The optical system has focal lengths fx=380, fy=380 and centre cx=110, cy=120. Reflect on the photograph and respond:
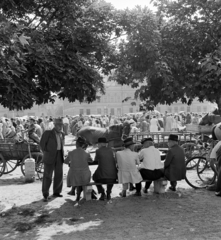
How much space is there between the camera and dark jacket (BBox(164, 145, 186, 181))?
8.27m

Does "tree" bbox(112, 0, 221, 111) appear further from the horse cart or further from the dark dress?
the horse cart

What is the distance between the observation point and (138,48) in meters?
8.95

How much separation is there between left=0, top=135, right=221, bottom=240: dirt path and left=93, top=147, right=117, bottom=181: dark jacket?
533mm

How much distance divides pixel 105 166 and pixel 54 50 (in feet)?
8.72

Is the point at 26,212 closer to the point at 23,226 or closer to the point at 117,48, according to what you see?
the point at 23,226

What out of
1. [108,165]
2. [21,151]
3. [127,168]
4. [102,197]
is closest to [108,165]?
[108,165]

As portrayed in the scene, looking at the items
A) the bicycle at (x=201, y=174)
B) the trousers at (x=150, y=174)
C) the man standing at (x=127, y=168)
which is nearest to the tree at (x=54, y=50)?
the man standing at (x=127, y=168)

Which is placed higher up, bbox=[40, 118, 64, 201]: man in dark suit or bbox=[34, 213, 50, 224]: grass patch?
bbox=[40, 118, 64, 201]: man in dark suit

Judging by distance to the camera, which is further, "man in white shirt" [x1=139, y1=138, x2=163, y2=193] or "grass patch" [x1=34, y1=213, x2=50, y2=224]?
"man in white shirt" [x1=139, y1=138, x2=163, y2=193]

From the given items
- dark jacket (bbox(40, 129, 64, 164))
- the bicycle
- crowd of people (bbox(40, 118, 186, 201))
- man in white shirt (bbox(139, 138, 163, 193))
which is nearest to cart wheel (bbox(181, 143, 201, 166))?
the bicycle

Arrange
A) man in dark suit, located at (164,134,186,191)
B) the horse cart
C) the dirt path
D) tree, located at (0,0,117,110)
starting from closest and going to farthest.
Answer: the dirt path
tree, located at (0,0,117,110)
man in dark suit, located at (164,134,186,191)
the horse cart

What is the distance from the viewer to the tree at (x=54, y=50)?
6781 mm

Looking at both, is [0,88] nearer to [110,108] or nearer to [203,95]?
[203,95]

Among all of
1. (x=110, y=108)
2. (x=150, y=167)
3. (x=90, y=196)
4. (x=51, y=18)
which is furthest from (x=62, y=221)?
(x=110, y=108)
